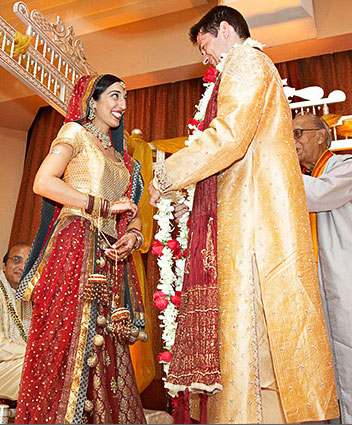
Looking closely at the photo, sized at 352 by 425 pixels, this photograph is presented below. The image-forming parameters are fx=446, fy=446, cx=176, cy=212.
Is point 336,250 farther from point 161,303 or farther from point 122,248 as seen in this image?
point 122,248

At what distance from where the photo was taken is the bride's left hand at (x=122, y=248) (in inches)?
80.0

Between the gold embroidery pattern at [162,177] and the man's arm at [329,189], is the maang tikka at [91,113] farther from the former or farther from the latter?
the man's arm at [329,189]

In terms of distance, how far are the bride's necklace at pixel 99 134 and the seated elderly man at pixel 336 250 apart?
1.13 metres

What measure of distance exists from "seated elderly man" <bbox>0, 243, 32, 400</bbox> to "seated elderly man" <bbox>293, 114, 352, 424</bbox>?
2.10 m

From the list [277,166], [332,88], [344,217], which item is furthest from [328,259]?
[332,88]

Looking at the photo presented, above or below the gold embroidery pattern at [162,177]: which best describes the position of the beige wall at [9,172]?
above

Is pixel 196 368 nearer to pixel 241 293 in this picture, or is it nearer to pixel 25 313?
pixel 241 293

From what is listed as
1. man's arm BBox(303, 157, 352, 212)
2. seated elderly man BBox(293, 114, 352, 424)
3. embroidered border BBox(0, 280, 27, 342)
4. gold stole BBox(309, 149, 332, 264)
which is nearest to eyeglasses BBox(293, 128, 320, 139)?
gold stole BBox(309, 149, 332, 264)

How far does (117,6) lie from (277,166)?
4182 millimetres

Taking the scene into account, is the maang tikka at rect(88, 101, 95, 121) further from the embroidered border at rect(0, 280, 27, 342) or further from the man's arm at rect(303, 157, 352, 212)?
the embroidered border at rect(0, 280, 27, 342)

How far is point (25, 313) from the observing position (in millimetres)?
3537

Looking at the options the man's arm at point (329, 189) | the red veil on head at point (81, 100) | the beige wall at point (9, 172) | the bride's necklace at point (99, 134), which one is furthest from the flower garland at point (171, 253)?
the beige wall at point (9, 172)

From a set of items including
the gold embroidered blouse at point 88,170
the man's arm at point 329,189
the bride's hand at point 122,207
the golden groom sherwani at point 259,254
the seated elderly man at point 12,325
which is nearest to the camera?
the golden groom sherwani at point 259,254

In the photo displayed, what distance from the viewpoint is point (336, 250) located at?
101 inches
